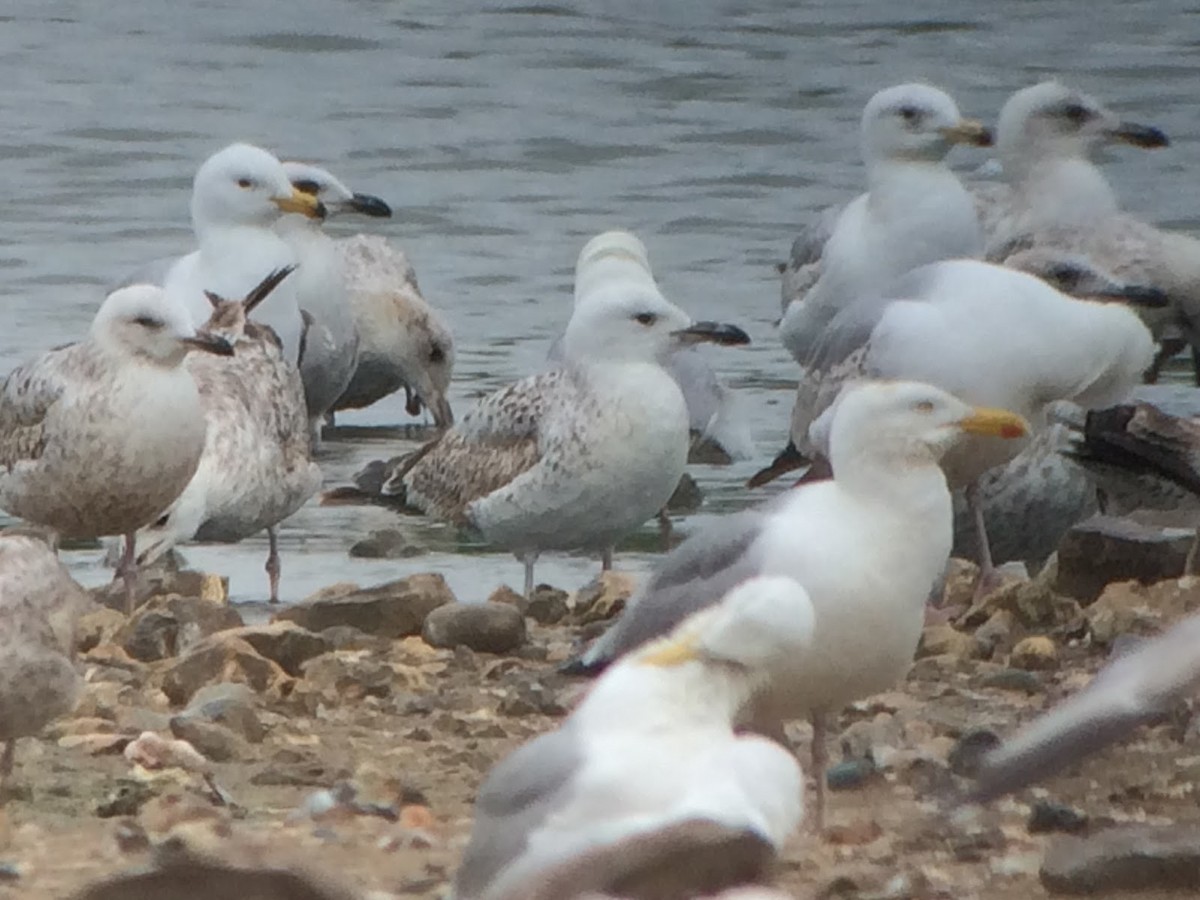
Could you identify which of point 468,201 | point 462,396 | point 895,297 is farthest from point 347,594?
point 468,201

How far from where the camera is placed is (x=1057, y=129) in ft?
35.4

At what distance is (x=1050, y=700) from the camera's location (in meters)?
6.04

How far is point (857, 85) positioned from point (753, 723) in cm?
1224

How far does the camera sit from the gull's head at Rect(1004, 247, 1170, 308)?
26.9ft

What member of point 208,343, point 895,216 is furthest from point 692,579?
point 895,216

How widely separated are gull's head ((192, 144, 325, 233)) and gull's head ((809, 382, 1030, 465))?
17.7ft

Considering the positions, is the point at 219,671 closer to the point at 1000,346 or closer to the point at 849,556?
the point at 849,556

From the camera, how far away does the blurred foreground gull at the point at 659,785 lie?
3.92 meters

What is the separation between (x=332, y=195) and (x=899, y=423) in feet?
21.5

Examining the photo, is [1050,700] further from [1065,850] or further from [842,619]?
[1065,850]

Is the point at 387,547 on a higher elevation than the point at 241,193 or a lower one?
lower

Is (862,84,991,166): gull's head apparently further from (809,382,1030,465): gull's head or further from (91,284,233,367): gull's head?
(809,382,1030,465): gull's head

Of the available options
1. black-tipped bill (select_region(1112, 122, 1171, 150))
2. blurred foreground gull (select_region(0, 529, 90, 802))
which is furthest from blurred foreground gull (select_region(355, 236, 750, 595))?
blurred foreground gull (select_region(0, 529, 90, 802))

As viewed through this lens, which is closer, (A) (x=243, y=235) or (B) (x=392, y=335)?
(A) (x=243, y=235)
